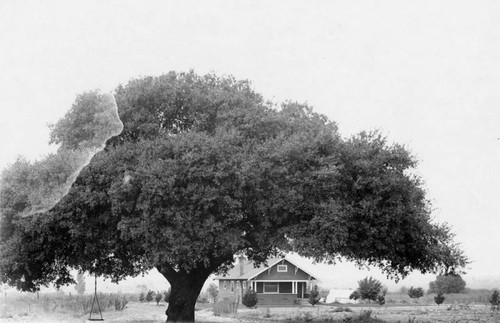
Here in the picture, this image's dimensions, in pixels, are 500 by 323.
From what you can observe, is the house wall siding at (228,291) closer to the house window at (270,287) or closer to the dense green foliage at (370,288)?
the house window at (270,287)

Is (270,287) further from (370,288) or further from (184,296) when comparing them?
(184,296)

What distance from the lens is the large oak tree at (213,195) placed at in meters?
27.7

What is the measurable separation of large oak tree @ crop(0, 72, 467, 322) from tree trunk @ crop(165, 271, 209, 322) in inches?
2.9

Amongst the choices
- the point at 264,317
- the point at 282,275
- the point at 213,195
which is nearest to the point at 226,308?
the point at 264,317

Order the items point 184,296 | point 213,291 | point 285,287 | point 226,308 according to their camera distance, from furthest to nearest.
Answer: point 213,291 < point 285,287 < point 226,308 < point 184,296

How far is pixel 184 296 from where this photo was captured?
33.0m

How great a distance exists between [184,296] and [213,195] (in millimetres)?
8436

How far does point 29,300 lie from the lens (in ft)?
170

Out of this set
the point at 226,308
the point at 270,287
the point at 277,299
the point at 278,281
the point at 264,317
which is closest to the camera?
the point at 264,317

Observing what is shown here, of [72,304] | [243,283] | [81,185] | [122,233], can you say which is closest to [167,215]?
[122,233]

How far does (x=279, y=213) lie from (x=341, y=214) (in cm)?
334

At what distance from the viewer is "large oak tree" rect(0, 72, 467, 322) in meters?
27.7

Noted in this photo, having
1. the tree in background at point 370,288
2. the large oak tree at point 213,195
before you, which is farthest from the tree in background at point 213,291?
the large oak tree at point 213,195

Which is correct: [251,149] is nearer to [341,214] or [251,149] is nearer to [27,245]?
[341,214]
